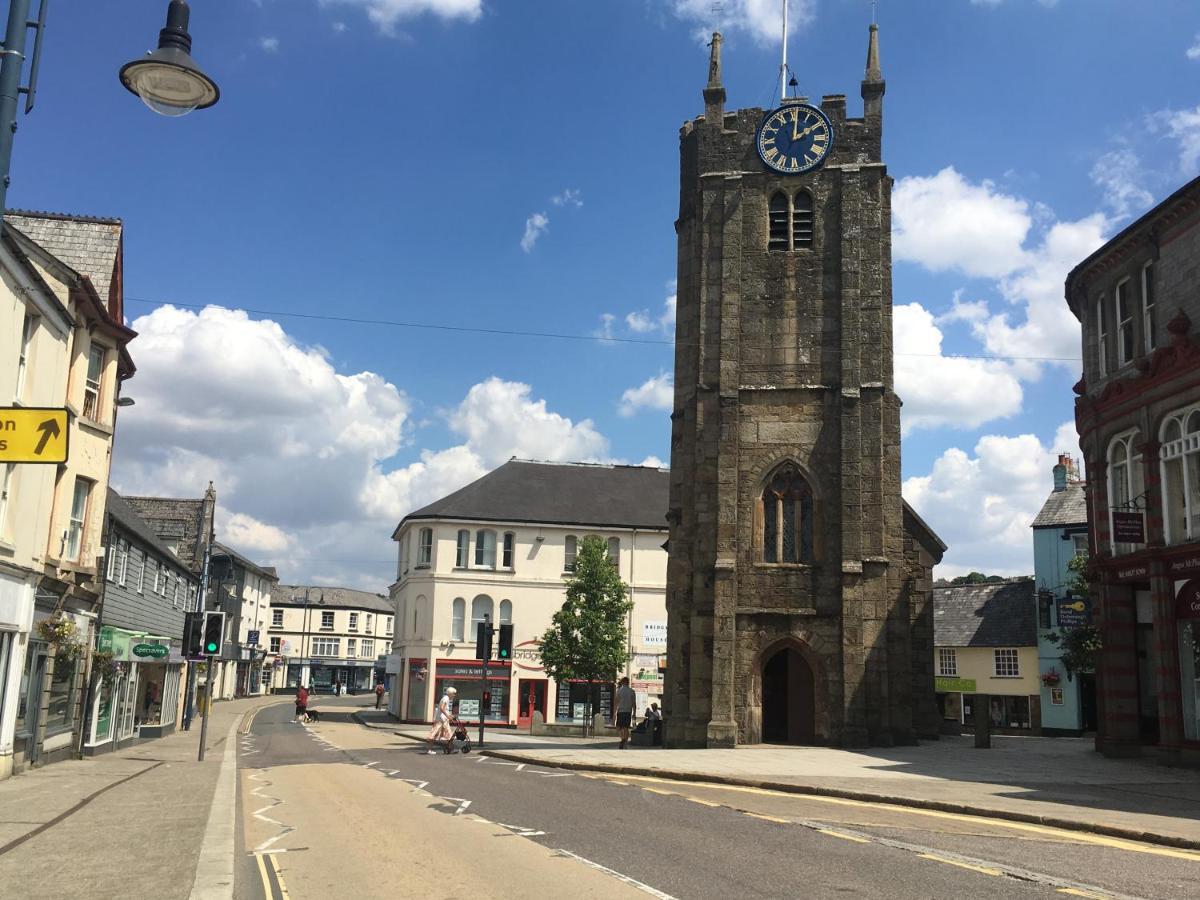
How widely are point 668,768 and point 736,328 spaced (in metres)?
14.8

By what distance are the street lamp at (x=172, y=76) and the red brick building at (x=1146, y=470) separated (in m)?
22.0

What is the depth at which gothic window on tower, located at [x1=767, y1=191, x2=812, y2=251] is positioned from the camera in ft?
108

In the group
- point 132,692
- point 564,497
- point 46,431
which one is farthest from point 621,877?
point 564,497

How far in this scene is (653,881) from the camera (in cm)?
962

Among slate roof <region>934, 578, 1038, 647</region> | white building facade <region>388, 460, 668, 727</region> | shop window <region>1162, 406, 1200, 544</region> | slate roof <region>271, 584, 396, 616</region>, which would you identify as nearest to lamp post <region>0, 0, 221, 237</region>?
shop window <region>1162, 406, 1200, 544</region>

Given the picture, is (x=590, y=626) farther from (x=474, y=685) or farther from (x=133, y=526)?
(x=133, y=526)

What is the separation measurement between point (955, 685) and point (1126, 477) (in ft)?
111

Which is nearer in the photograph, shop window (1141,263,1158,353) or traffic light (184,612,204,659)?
traffic light (184,612,204,659)

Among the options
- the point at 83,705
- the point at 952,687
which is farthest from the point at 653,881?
the point at 952,687

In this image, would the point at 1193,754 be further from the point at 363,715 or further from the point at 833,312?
the point at 363,715

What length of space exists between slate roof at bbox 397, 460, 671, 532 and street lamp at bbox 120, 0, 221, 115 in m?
46.8

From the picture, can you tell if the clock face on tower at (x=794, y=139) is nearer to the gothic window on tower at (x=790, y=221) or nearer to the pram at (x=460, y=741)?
the gothic window on tower at (x=790, y=221)

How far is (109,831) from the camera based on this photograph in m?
Answer: 13.0

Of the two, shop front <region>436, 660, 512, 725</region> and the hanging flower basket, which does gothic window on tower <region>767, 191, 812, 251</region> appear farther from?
shop front <region>436, 660, 512, 725</region>
